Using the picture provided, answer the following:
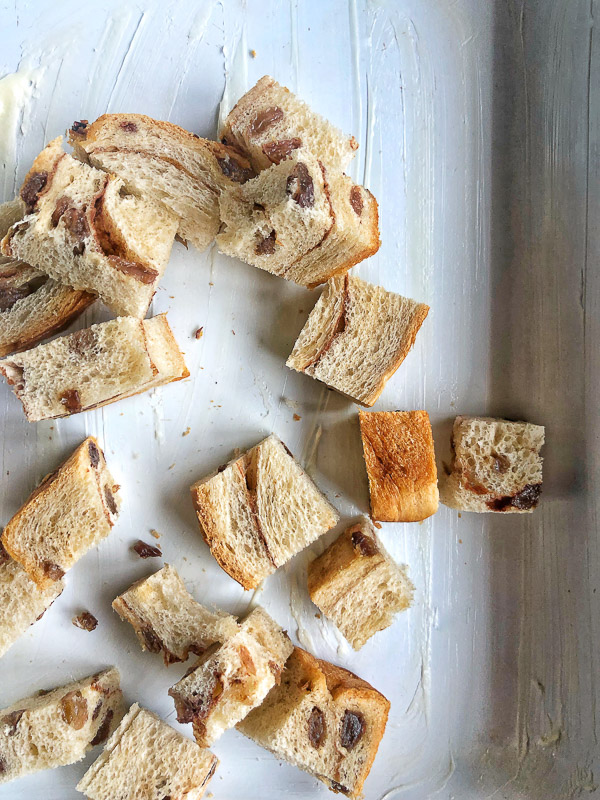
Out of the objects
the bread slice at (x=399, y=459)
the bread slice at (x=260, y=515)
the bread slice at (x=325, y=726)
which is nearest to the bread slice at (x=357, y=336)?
the bread slice at (x=399, y=459)

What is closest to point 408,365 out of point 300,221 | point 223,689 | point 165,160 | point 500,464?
point 500,464

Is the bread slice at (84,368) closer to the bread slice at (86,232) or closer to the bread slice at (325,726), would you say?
the bread slice at (86,232)

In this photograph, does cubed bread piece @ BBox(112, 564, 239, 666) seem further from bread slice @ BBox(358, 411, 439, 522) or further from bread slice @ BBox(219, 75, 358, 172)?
bread slice @ BBox(219, 75, 358, 172)

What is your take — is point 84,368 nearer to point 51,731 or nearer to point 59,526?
point 59,526

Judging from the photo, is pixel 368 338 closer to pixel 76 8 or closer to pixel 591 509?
pixel 591 509

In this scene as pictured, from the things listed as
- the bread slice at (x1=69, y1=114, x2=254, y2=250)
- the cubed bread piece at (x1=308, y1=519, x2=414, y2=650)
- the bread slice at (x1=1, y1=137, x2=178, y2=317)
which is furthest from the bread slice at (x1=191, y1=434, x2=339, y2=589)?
the bread slice at (x1=69, y1=114, x2=254, y2=250)

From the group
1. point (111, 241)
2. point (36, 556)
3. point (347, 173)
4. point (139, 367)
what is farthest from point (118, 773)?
point (347, 173)
